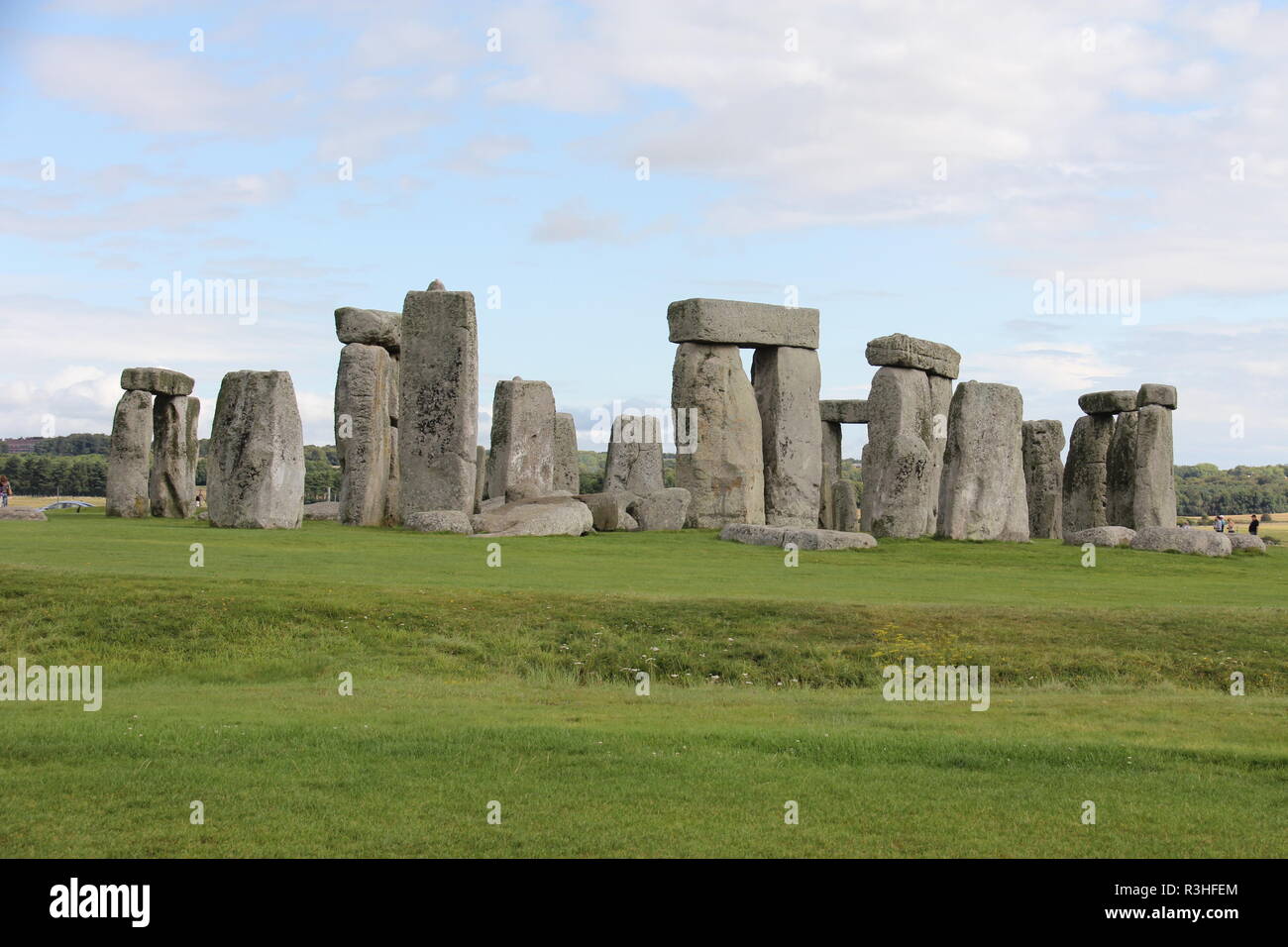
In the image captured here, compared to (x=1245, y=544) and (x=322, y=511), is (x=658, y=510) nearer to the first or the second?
(x=322, y=511)

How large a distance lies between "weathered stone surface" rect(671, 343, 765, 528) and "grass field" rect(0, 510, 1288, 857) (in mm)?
9019

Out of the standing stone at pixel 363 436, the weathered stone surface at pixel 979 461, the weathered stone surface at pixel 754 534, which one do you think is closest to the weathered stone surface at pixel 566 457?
the standing stone at pixel 363 436

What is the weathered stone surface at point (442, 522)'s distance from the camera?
945 inches

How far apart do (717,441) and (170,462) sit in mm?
12088

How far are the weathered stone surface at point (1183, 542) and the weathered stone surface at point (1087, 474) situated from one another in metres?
9.66

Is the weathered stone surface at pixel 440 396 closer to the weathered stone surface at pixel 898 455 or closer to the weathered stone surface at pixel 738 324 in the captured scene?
the weathered stone surface at pixel 738 324

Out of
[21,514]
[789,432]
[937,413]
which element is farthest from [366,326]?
[937,413]

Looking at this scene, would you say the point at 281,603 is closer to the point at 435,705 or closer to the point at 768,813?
the point at 435,705

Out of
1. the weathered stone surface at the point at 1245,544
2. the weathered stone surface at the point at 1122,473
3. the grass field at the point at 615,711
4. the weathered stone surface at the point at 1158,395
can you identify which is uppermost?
the weathered stone surface at the point at 1158,395

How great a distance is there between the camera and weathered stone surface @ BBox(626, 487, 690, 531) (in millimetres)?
27828

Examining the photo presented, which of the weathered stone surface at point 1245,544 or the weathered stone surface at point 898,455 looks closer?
the weathered stone surface at point 1245,544

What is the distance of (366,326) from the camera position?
2770 centimetres
